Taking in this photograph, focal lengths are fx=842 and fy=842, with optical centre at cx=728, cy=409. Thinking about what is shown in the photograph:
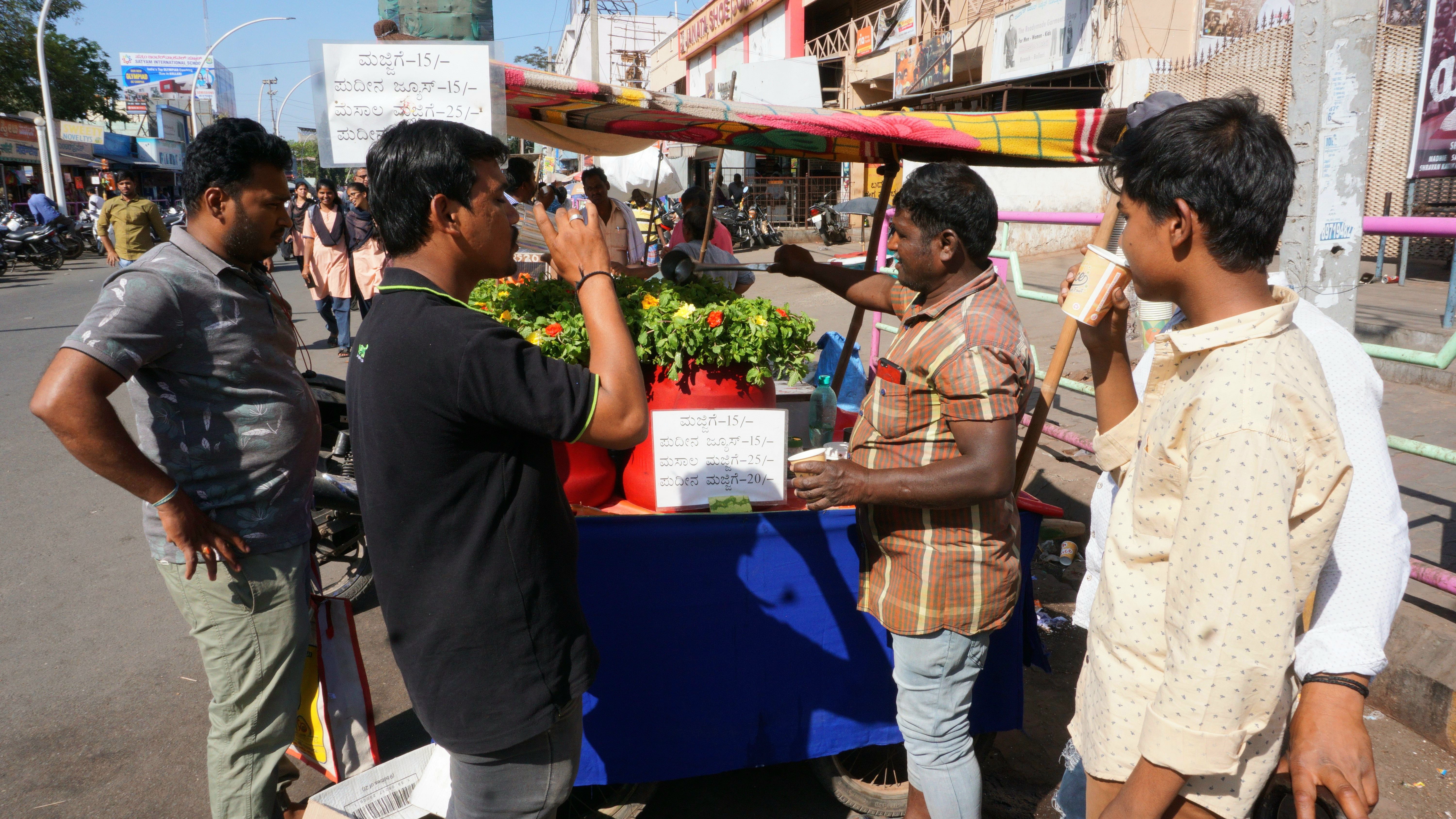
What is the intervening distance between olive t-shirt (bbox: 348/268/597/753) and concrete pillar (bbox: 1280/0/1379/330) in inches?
85.9

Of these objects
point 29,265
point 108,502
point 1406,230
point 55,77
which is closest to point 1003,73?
point 1406,230

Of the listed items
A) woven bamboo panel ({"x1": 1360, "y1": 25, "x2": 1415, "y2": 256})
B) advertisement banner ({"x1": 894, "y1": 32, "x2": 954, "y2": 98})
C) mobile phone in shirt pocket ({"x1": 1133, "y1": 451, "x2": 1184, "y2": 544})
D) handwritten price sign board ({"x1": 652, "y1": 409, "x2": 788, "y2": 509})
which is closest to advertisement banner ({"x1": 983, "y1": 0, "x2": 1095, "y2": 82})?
advertisement banner ({"x1": 894, "y1": 32, "x2": 954, "y2": 98})

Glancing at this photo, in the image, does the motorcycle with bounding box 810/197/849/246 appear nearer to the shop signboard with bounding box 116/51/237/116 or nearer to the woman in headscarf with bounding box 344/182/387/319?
the woman in headscarf with bounding box 344/182/387/319

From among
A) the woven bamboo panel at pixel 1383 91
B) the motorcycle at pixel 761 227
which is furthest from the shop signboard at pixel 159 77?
the woven bamboo panel at pixel 1383 91

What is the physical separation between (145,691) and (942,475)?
320 cm

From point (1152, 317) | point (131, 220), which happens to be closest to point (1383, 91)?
point (1152, 317)

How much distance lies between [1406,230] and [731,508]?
2.40 metres

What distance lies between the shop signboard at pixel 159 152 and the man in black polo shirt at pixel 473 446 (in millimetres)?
45266

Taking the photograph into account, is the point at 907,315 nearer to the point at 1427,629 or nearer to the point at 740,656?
the point at 740,656

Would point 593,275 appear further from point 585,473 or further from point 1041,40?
point 1041,40

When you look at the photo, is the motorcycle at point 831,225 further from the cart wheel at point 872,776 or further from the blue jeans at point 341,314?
the cart wheel at point 872,776

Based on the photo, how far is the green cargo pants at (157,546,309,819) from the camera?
1.99m

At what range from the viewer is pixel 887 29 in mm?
19734

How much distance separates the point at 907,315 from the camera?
81.7 inches
